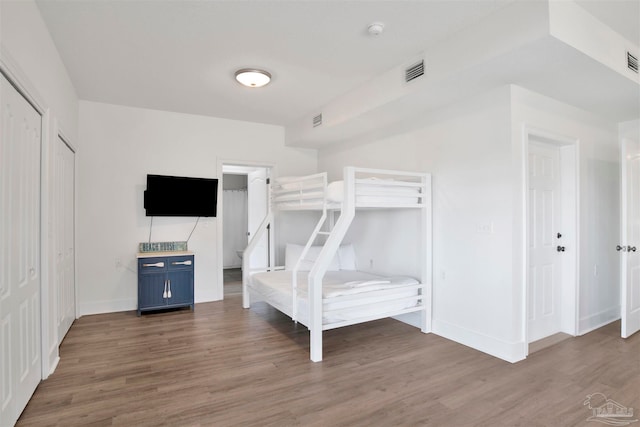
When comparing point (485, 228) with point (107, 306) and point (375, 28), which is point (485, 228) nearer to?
point (375, 28)

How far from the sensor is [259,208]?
20.0 ft

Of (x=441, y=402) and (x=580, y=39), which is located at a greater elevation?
(x=580, y=39)

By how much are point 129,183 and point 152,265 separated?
116cm

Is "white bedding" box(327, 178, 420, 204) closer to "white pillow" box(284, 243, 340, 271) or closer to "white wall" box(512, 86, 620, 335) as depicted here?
"white wall" box(512, 86, 620, 335)

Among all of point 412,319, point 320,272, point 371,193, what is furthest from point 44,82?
point 412,319

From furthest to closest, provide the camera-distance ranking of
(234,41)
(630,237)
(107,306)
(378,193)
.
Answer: (107,306), (630,237), (378,193), (234,41)

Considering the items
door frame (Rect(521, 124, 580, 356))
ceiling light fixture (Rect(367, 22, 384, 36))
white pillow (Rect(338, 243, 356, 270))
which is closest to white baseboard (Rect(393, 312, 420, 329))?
white pillow (Rect(338, 243, 356, 270))

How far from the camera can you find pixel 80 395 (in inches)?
93.0

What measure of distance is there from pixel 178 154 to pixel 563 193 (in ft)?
15.5

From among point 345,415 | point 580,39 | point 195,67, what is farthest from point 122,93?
point 580,39

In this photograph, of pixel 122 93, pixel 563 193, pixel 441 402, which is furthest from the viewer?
pixel 122 93

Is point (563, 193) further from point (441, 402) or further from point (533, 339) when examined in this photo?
point (441, 402)

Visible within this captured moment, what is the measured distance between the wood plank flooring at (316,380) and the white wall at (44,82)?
0.44 metres

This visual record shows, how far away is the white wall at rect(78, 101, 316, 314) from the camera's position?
4.34 metres
